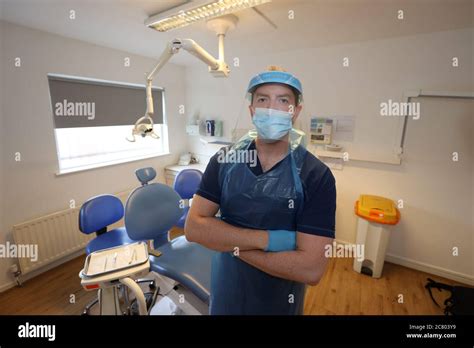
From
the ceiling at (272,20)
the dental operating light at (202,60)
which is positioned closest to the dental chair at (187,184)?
the dental operating light at (202,60)

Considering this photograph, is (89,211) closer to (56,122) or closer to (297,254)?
(56,122)

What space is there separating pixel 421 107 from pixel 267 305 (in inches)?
93.4

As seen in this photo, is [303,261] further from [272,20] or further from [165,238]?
[272,20]

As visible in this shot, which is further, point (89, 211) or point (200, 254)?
point (89, 211)

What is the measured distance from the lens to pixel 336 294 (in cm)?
207

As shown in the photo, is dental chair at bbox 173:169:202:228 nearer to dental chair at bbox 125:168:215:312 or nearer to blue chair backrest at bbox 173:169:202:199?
blue chair backrest at bbox 173:169:202:199

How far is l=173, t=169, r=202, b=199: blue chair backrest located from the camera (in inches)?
98.7

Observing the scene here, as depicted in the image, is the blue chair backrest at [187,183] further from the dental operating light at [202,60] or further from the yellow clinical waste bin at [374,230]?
the yellow clinical waste bin at [374,230]

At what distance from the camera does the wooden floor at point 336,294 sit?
189 cm

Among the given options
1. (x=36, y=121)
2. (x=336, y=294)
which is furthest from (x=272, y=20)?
(x=336, y=294)

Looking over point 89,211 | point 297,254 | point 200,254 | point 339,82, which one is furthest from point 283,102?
point 339,82

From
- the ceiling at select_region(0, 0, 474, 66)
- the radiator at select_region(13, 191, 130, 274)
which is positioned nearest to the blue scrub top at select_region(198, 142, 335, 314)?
the ceiling at select_region(0, 0, 474, 66)

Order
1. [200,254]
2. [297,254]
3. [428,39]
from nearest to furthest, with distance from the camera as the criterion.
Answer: [297,254], [200,254], [428,39]

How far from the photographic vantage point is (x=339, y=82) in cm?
247
